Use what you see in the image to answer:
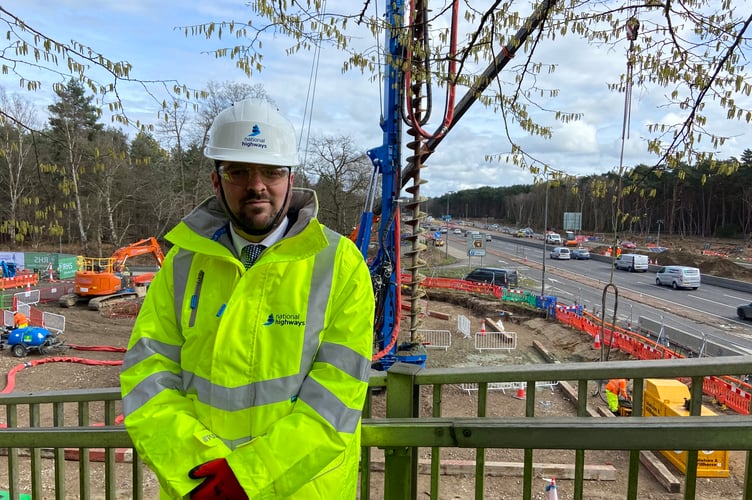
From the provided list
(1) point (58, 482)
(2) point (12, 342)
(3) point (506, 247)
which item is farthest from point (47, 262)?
(3) point (506, 247)

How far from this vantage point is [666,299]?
92.5 ft

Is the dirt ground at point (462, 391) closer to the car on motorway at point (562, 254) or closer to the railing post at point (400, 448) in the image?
the railing post at point (400, 448)

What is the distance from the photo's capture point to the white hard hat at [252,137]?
186 centimetres

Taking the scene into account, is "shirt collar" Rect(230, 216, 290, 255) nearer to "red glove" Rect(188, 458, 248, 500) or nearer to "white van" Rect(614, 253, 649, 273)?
"red glove" Rect(188, 458, 248, 500)

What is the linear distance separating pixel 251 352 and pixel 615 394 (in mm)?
12476

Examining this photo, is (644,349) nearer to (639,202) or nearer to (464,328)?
(464,328)

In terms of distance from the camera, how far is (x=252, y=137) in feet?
6.20

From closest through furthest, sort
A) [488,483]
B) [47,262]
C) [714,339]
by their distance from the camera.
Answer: [488,483] → [714,339] → [47,262]

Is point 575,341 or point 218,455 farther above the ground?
point 218,455

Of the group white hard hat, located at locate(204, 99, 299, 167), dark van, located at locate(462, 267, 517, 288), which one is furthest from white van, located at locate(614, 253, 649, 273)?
white hard hat, located at locate(204, 99, 299, 167)

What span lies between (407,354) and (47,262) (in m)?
30.8

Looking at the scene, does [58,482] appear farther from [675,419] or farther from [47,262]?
[47,262]

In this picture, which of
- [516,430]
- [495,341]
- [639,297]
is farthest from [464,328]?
[516,430]

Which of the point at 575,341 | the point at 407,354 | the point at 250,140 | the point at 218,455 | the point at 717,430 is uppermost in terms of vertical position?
the point at 250,140
